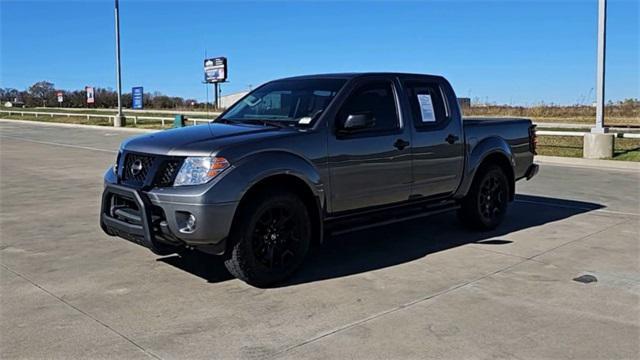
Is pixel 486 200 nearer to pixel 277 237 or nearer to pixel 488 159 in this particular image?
pixel 488 159

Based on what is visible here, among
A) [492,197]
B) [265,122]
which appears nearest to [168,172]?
[265,122]

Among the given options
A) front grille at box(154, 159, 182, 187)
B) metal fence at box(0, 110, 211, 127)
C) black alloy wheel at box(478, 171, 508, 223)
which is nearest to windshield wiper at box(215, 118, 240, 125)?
front grille at box(154, 159, 182, 187)

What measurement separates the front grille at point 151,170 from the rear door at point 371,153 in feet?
4.83

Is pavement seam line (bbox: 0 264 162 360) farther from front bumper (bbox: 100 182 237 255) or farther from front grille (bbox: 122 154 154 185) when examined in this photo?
front grille (bbox: 122 154 154 185)

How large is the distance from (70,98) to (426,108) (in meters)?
115

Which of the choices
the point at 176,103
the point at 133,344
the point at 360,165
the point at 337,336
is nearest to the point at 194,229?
the point at 133,344

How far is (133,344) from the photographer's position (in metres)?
4.07

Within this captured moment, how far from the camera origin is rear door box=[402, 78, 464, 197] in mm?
6594

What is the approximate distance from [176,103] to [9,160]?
9624 cm

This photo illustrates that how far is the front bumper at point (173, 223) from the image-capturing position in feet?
15.8

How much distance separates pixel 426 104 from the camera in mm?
6836

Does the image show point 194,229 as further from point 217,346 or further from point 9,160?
point 9,160

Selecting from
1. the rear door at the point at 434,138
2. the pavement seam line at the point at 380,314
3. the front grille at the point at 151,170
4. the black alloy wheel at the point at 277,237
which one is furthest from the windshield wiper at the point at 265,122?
the pavement seam line at the point at 380,314

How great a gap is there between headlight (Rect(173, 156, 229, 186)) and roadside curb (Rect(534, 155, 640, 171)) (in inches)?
532
